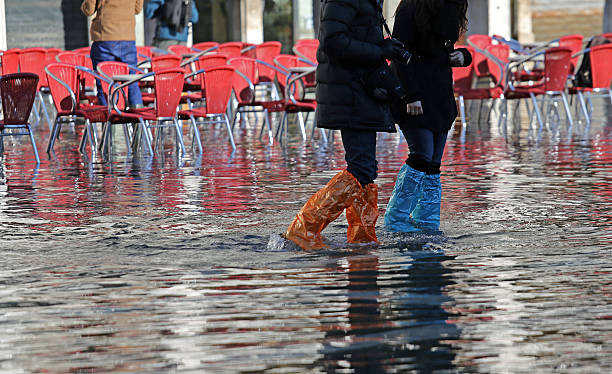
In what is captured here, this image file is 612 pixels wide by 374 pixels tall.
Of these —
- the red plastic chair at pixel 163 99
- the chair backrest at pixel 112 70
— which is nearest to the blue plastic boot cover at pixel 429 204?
the red plastic chair at pixel 163 99

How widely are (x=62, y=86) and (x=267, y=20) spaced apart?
12609mm

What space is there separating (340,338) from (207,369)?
498mm

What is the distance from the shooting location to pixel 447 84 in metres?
5.66

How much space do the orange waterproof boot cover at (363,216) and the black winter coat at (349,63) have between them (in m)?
0.31

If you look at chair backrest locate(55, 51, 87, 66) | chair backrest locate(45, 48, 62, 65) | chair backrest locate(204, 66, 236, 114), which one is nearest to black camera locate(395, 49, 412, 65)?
chair backrest locate(204, 66, 236, 114)

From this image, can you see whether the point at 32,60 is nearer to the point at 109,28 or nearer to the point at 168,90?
the point at 109,28

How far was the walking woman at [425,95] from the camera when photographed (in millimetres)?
5523

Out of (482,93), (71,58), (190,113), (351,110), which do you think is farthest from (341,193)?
(71,58)

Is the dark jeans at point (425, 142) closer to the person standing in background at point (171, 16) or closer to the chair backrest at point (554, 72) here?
the chair backrest at point (554, 72)

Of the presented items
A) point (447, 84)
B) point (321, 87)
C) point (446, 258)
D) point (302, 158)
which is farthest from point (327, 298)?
point (302, 158)

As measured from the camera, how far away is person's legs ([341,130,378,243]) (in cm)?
529

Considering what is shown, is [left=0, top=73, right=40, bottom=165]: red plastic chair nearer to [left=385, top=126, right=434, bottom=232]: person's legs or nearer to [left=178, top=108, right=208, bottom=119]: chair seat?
[left=178, top=108, right=208, bottom=119]: chair seat

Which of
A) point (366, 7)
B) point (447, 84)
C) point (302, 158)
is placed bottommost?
point (302, 158)

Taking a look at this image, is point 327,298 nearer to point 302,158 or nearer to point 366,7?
point 366,7
